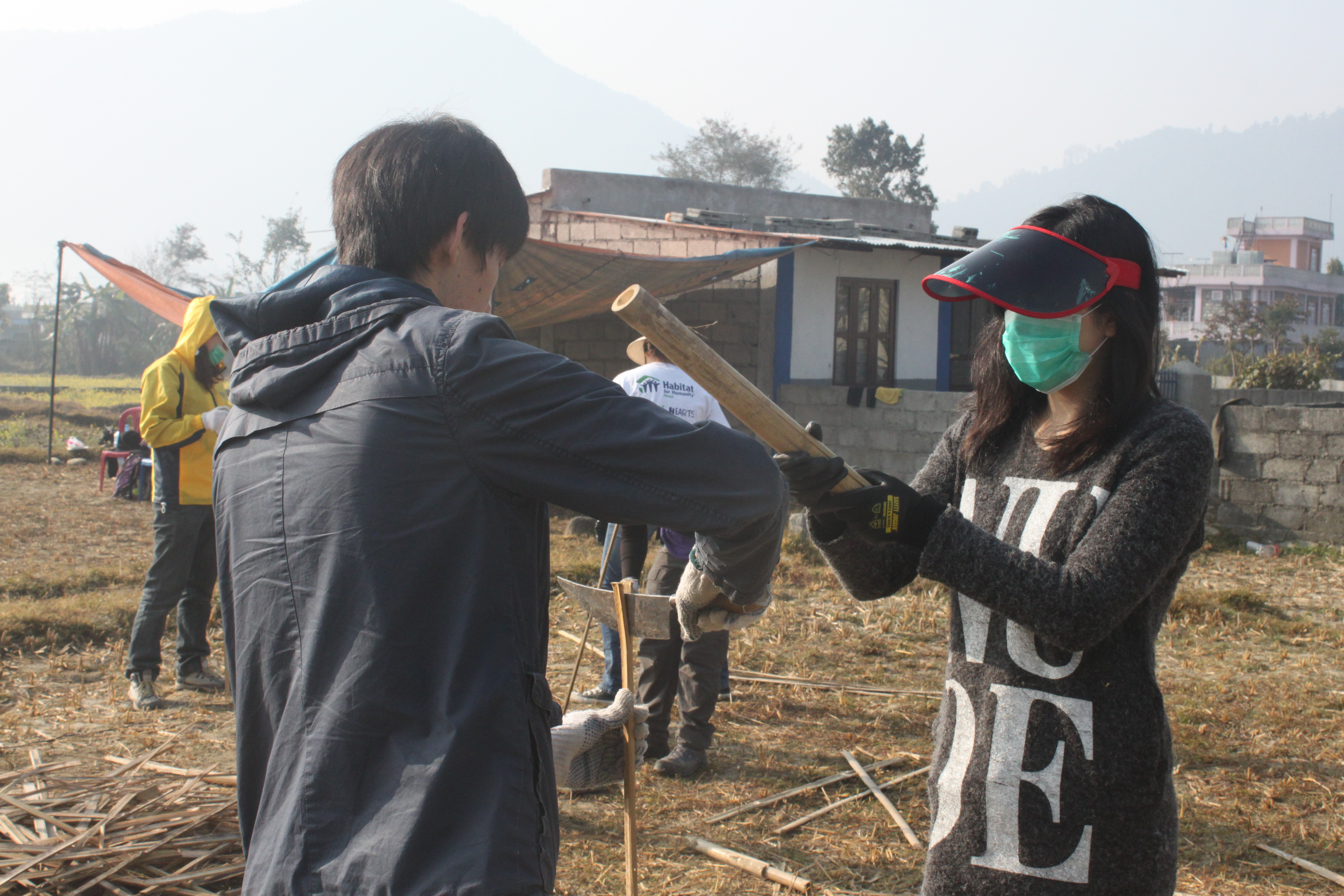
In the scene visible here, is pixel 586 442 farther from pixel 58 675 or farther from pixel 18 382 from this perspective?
pixel 18 382

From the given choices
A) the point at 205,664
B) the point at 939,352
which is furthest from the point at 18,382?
the point at 205,664

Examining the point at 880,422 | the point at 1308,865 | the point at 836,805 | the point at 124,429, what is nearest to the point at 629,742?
the point at 836,805

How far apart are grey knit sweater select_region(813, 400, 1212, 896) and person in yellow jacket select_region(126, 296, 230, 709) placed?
4.21 meters

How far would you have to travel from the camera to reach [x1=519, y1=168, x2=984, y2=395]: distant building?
12617 millimetres

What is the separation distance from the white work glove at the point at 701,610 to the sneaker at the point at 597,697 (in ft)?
10.4

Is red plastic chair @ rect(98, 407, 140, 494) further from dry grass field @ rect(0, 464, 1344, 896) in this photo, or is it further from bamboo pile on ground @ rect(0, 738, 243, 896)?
bamboo pile on ground @ rect(0, 738, 243, 896)

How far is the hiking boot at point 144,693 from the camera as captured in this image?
485 centimetres

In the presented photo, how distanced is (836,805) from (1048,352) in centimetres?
262

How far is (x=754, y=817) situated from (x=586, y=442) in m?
3.08

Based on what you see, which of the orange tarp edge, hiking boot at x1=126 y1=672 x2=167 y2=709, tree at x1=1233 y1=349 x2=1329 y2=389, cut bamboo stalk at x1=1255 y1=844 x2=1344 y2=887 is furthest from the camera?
tree at x1=1233 y1=349 x2=1329 y2=389

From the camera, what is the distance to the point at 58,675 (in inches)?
212

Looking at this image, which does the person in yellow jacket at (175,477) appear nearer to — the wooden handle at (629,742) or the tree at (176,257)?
the wooden handle at (629,742)

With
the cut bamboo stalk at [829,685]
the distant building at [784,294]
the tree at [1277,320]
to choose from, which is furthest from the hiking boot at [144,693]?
the tree at [1277,320]

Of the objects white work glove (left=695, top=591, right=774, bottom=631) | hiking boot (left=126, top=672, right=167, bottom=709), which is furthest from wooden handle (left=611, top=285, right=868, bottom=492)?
hiking boot (left=126, top=672, right=167, bottom=709)
